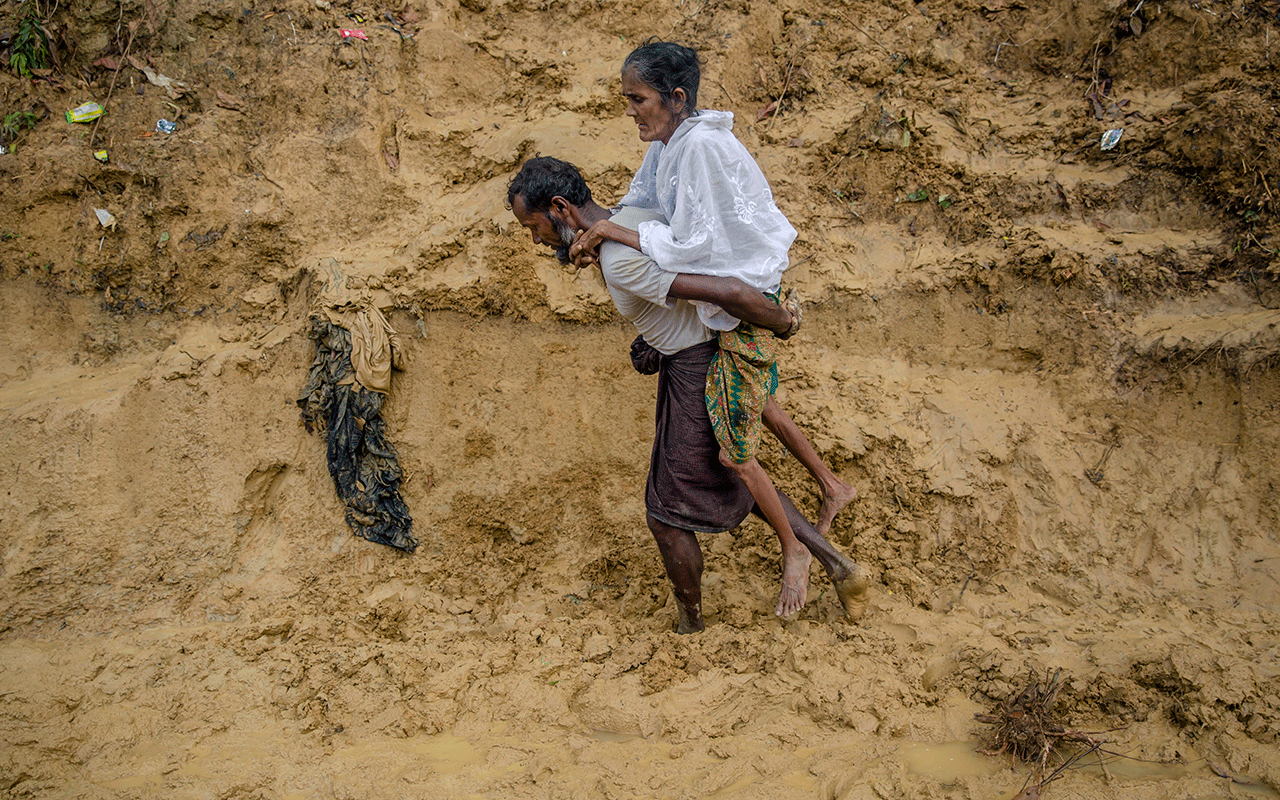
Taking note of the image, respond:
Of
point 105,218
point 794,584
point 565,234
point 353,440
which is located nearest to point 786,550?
point 794,584

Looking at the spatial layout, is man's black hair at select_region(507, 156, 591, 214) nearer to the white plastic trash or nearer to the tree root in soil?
the tree root in soil

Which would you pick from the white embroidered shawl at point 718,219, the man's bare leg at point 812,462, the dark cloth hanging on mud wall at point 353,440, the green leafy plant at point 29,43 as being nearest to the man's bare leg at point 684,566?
the man's bare leg at point 812,462

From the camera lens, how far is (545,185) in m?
2.35

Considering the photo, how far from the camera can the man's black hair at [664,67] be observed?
2.32 m

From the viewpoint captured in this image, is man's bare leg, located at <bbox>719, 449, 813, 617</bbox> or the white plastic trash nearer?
man's bare leg, located at <bbox>719, 449, 813, 617</bbox>

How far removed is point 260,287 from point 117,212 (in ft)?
2.28

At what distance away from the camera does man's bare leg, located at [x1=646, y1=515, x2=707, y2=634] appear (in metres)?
2.69

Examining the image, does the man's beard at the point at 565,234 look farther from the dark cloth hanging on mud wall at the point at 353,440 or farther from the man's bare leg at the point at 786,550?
the dark cloth hanging on mud wall at the point at 353,440

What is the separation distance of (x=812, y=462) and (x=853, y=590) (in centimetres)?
48

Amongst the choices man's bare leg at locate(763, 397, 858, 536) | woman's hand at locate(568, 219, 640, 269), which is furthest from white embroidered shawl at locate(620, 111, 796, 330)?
man's bare leg at locate(763, 397, 858, 536)

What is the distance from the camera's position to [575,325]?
356 centimetres

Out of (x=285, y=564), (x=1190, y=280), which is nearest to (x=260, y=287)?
(x=285, y=564)

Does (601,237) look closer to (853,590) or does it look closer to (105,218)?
(853,590)

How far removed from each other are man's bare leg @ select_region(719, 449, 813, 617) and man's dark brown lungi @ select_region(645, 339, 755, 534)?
0.10 m
